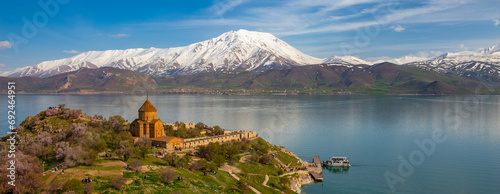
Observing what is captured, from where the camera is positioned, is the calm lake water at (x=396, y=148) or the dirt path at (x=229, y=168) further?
the calm lake water at (x=396, y=148)

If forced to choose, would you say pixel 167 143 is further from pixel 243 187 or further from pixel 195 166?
pixel 243 187

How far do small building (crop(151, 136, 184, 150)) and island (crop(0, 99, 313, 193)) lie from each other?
4.9 inches

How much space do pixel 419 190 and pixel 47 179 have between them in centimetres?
3637

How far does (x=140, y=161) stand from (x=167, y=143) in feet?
37.8

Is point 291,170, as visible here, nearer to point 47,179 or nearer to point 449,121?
point 47,179

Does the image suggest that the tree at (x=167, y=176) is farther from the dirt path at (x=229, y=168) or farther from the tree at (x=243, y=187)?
the dirt path at (x=229, y=168)

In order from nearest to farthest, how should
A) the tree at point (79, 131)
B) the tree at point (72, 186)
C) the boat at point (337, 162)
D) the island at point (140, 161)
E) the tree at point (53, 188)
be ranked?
the tree at point (72, 186)
the tree at point (53, 188)
the island at point (140, 161)
the tree at point (79, 131)
the boat at point (337, 162)

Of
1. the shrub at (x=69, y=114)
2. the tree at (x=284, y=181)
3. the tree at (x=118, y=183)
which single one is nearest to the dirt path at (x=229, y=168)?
the tree at (x=284, y=181)

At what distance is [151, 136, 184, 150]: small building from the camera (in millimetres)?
42719

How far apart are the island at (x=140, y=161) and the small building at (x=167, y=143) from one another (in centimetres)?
13

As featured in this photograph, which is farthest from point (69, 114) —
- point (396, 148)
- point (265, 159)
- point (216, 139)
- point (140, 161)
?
point (396, 148)

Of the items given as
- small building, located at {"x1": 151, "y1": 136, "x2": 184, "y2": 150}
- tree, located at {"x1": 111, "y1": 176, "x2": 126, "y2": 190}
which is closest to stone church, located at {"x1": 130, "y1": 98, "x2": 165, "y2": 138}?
small building, located at {"x1": 151, "y1": 136, "x2": 184, "y2": 150}

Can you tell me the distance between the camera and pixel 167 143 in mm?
42594

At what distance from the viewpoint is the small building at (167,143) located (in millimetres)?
42719
